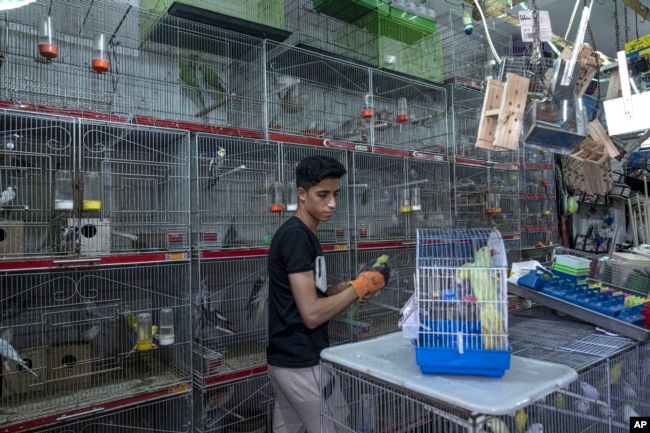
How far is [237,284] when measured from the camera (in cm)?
326

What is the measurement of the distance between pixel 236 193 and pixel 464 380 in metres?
2.54

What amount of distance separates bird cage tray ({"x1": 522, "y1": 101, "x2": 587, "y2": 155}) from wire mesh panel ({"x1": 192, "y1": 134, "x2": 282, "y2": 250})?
69.5 inches

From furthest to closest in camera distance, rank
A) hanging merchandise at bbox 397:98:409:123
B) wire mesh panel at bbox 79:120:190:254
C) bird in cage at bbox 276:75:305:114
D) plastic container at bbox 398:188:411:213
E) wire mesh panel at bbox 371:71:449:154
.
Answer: wire mesh panel at bbox 371:71:449:154 < hanging merchandise at bbox 397:98:409:123 < plastic container at bbox 398:188:411:213 < bird in cage at bbox 276:75:305:114 < wire mesh panel at bbox 79:120:190:254

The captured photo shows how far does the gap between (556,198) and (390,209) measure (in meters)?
3.42

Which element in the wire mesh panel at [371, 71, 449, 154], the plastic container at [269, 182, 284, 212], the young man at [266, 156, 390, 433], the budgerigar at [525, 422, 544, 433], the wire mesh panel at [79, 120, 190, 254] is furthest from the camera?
the wire mesh panel at [371, 71, 449, 154]

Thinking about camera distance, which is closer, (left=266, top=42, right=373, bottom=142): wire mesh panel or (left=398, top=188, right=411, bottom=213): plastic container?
(left=266, top=42, right=373, bottom=142): wire mesh panel

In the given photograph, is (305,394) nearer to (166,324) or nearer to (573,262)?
(166,324)

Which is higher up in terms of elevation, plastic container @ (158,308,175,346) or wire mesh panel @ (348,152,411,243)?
wire mesh panel @ (348,152,411,243)

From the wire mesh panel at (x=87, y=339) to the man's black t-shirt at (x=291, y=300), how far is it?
115cm

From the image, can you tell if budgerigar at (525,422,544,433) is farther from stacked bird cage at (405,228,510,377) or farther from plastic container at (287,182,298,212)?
plastic container at (287,182,298,212)

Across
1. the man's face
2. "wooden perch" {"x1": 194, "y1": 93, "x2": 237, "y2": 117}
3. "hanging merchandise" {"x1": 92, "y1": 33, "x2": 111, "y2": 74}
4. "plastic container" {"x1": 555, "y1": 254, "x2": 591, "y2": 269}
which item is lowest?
"plastic container" {"x1": 555, "y1": 254, "x2": 591, "y2": 269}

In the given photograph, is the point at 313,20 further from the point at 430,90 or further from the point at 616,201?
the point at 616,201

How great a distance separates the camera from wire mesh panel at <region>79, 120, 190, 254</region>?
2.46 metres

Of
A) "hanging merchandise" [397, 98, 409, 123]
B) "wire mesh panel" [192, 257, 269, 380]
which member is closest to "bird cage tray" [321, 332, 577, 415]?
"wire mesh panel" [192, 257, 269, 380]
